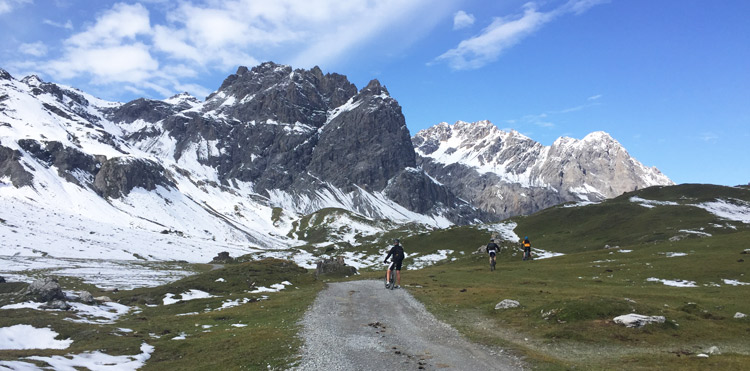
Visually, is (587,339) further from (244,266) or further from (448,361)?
(244,266)

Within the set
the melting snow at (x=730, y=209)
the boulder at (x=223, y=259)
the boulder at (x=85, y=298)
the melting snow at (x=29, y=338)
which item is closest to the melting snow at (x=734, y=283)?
the melting snow at (x=29, y=338)

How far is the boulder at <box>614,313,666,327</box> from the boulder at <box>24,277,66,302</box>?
43.6 metres

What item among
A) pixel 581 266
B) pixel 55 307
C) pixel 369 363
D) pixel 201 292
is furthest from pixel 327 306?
pixel 581 266

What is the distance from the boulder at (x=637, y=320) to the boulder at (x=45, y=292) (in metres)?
43.6

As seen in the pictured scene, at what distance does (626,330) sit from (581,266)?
125ft

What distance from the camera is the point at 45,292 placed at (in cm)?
3934

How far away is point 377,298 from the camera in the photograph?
3694 cm

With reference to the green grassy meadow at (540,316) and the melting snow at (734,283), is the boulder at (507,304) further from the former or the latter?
the melting snow at (734,283)

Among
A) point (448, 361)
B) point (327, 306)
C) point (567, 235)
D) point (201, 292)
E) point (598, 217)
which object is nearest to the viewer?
point (448, 361)

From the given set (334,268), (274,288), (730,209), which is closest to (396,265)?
(274,288)

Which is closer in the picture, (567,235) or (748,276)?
(748,276)

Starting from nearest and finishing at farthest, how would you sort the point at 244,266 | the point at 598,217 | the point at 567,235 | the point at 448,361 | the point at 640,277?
the point at 448,361 → the point at 640,277 → the point at 244,266 → the point at 567,235 → the point at 598,217

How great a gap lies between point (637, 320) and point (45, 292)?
4525cm

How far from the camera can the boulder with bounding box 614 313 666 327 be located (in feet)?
74.1
